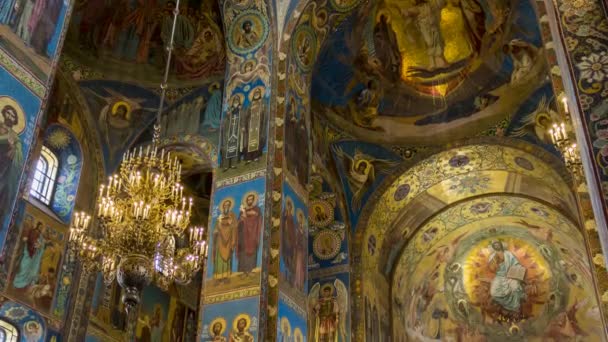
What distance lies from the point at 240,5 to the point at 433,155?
591 centimetres

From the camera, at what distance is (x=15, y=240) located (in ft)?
35.4

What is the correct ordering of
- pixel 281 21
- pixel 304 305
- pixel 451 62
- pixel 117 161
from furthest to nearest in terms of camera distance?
pixel 451 62 → pixel 117 161 → pixel 281 21 → pixel 304 305

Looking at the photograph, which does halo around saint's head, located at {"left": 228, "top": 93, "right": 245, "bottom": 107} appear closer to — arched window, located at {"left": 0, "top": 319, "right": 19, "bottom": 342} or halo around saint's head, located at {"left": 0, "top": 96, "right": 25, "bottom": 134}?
halo around saint's head, located at {"left": 0, "top": 96, "right": 25, "bottom": 134}

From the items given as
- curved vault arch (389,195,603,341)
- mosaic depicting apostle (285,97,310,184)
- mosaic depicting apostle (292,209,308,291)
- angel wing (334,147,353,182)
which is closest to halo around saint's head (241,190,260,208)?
mosaic depicting apostle (285,97,310,184)

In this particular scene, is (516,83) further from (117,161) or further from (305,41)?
(117,161)

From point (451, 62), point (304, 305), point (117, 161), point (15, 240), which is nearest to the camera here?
point (304, 305)

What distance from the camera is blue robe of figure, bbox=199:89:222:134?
43.4 ft

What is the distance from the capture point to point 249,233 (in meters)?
9.68

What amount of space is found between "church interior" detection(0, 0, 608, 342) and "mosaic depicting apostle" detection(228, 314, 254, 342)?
41mm

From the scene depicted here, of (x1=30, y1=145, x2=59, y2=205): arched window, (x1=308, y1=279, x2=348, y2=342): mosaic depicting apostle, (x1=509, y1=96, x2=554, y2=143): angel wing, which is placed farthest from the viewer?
(x1=308, y1=279, x2=348, y2=342): mosaic depicting apostle

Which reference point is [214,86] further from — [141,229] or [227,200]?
[141,229]

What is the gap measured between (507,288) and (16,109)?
1403 cm

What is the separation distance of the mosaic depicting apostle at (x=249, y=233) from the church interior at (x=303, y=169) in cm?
4

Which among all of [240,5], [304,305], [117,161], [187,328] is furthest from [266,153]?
[187,328]
